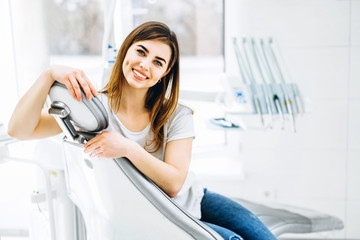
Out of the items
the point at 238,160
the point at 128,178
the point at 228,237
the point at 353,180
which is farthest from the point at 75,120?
the point at 353,180

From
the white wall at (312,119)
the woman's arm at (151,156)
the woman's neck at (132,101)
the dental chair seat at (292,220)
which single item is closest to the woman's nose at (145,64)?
the woman's neck at (132,101)

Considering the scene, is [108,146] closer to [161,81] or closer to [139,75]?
[139,75]

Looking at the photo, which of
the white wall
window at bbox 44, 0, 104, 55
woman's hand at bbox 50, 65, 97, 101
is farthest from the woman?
window at bbox 44, 0, 104, 55

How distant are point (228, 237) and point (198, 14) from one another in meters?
1.72

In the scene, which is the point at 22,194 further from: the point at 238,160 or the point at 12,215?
the point at 238,160

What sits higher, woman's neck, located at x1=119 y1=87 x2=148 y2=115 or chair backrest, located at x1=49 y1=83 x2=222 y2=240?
woman's neck, located at x1=119 y1=87 x2=148 y2=115

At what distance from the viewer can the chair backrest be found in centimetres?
92

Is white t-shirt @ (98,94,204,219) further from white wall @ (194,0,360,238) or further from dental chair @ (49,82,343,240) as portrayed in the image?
white wall @ (194,0,360,238)

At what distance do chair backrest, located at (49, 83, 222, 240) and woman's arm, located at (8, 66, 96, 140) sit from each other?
33mm

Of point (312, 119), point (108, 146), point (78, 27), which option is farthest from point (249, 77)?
point (78, 27)

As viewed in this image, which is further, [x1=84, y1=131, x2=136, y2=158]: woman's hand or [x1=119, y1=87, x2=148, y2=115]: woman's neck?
[x1=119, y1=87, x2=148, y2=115]: woman's neck

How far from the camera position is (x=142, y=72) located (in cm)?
116

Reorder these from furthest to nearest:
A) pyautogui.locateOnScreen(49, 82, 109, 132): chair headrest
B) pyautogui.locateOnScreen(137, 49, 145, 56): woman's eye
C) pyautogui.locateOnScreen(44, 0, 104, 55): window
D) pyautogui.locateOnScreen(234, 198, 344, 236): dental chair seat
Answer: pyautogui.locateOnScreen(44, 0, 104, 55): window, pyautogui.locateOnScreen(234, 198, 344, 236): dental chair seat, pyautogui.locateOnScreen(137, 49, 145, 56): woman's eye, pyautogui.locateOnScreen(49, 82, 109, 132): chair headrest

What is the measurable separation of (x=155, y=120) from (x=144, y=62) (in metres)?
0.19
